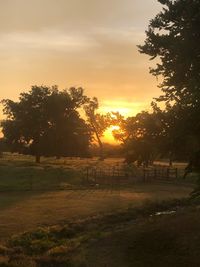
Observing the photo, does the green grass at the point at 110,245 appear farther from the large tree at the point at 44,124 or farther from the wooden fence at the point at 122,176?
the large tree at the point at 44,124

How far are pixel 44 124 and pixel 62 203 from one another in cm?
5969

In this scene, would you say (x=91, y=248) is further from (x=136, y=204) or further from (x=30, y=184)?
(x=30, y=184)

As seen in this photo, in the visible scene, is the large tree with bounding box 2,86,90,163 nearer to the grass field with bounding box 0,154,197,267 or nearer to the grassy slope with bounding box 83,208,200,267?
the grass field with bounding box 0,154,197,267

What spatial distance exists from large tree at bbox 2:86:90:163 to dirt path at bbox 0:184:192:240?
46374mm

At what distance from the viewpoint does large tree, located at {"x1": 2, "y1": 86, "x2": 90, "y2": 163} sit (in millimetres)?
96250

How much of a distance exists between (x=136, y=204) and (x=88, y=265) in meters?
18.7

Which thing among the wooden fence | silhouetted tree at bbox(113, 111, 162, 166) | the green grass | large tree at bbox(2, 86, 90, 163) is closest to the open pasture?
the wooden fence

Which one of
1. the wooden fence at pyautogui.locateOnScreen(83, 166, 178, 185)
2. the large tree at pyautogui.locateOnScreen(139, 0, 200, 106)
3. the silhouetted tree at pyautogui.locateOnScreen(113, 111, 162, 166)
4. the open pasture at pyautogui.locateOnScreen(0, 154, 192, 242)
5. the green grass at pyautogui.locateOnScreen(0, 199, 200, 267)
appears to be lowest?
the green grass at pyautogui.locateOnScreen(0, 199, 200, 267)

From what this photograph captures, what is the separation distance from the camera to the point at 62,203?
3809cm

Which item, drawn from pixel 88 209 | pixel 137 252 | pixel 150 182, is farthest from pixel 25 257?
pixel 150 182

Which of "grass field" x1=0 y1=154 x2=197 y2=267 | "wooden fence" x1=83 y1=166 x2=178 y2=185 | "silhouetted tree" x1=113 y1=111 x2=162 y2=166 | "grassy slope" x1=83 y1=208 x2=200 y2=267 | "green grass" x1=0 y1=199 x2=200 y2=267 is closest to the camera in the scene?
"silhouetted tree" x1=113 y1=111 x2=162 y2=166

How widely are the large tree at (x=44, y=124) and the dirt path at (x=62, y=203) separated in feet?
152

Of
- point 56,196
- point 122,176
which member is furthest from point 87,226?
point 122,176

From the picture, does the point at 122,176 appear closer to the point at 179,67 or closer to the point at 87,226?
the point at 87,226
